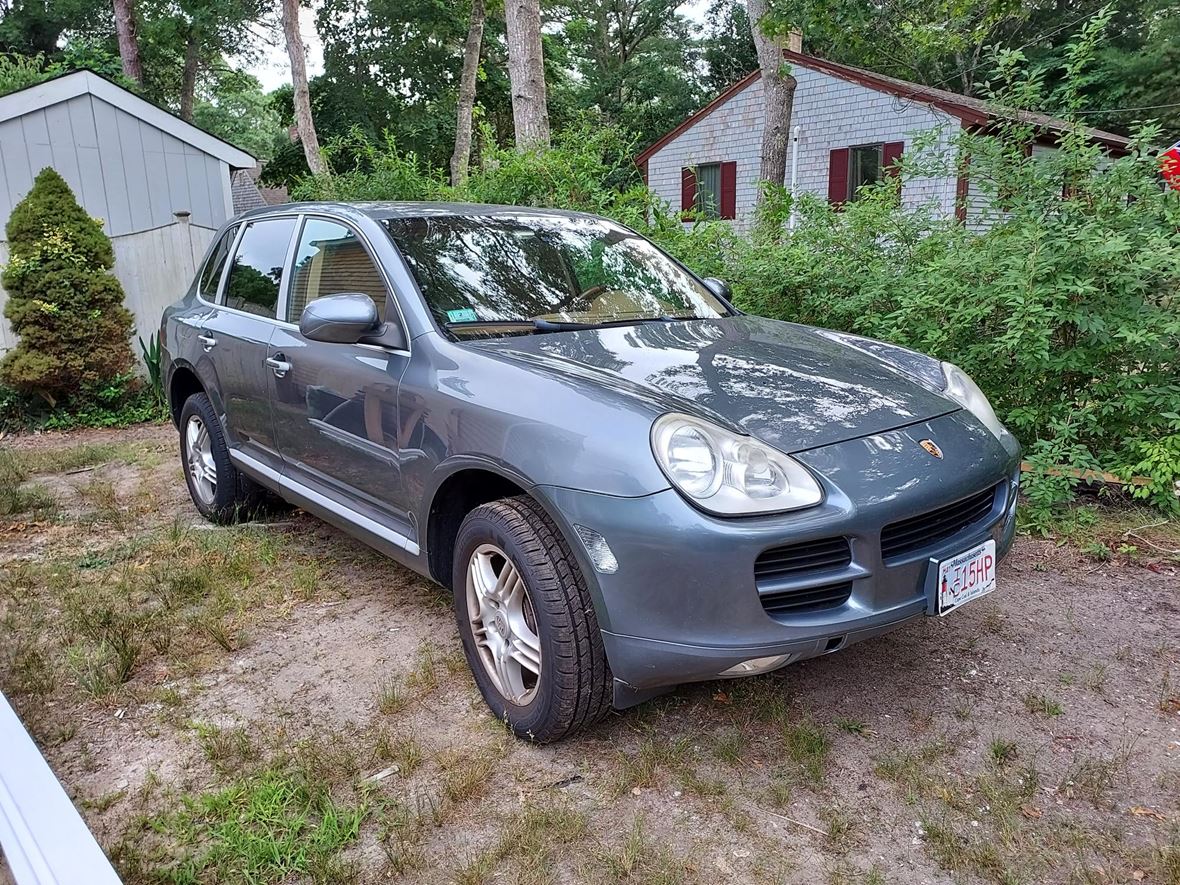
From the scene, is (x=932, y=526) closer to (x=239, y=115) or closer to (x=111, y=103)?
(x=111, y=103)

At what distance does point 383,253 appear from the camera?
326 centimetres

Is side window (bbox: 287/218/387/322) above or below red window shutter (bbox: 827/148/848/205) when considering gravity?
below

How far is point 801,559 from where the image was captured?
2.24 metres

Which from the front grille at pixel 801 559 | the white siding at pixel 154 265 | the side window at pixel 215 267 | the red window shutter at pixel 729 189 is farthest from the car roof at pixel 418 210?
the red window shutter at pixel 729 189

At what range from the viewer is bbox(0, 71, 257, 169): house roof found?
952 cm

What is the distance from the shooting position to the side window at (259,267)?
4004 mm

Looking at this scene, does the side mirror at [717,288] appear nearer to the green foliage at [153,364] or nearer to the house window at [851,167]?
the green foliage at [153,364]

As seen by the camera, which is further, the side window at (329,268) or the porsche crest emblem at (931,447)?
the side window at (329,268)

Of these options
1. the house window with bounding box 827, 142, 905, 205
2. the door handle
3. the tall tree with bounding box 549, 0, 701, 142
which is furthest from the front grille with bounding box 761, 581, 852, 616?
the tall tree with bounding box 549, 0, 701, 142

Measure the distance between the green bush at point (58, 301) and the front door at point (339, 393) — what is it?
16.6 feet

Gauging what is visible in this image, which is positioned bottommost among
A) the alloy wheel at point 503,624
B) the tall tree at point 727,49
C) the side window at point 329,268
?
the alloy wheel at point 503,624

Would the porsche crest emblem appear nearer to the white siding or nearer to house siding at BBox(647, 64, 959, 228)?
the white siding

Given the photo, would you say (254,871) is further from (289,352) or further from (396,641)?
Result: (289,352)

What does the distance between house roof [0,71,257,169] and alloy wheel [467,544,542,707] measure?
32.3 feet
